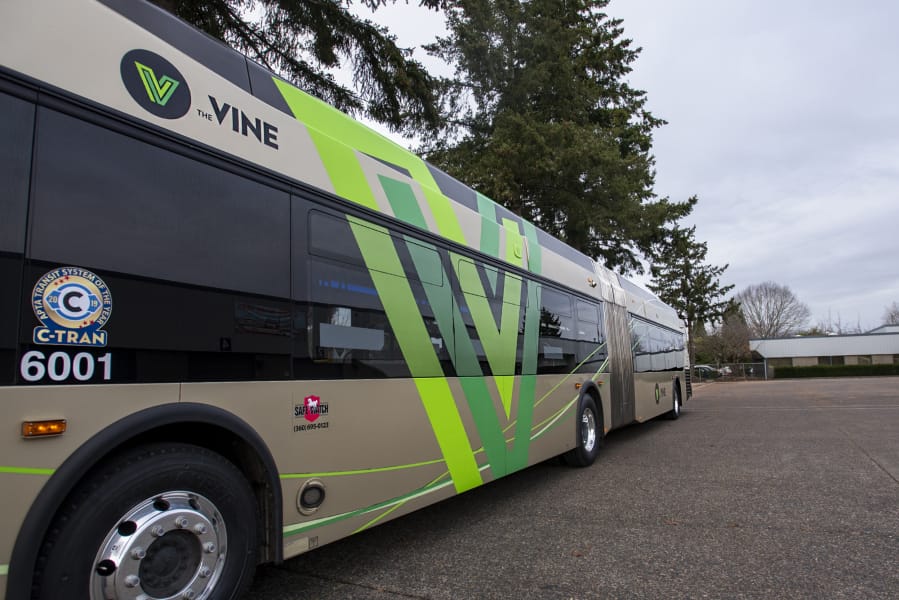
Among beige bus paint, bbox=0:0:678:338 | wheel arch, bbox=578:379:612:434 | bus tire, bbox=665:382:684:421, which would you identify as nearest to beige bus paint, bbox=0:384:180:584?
beige bus paint, bbox=0:0:678:338

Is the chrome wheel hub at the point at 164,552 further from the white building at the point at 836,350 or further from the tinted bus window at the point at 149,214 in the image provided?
the white building at the point at 836,350

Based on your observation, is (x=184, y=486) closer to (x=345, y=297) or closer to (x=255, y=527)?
(x=255, y=527)

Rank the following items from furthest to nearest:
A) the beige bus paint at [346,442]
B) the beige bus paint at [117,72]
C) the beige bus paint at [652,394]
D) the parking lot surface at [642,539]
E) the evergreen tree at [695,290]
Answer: the evergreen tree at [695,290]
the beige bus paint at [652,394]
the parking lot surface at [642,539]
the beige bus paint at [346,442]
the beige bus paint at [117,72]

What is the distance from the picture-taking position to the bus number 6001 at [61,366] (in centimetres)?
200

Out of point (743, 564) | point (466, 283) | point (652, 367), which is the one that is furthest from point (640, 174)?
point (743, 564)

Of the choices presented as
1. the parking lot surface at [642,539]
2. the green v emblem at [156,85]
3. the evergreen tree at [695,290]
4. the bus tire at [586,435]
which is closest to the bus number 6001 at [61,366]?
the green v emblem at [156,85]

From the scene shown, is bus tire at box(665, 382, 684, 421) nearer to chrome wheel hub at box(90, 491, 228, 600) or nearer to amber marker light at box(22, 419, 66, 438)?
chrome wheel hub at box(90, 491, 228, 600)

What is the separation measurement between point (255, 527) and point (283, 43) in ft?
23.0

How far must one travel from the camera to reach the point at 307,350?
3.21m

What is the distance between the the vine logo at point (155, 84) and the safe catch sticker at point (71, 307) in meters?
0.89

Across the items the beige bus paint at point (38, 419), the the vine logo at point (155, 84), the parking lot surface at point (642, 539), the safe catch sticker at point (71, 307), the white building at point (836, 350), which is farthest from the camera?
the white building at point (836, 350)

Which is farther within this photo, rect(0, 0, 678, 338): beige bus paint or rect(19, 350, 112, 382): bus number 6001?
rect(0, 0, 678, 338): beige bus paint

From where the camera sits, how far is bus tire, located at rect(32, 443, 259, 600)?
209cm

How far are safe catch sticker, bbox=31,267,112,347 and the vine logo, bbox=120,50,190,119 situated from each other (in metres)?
0.89
